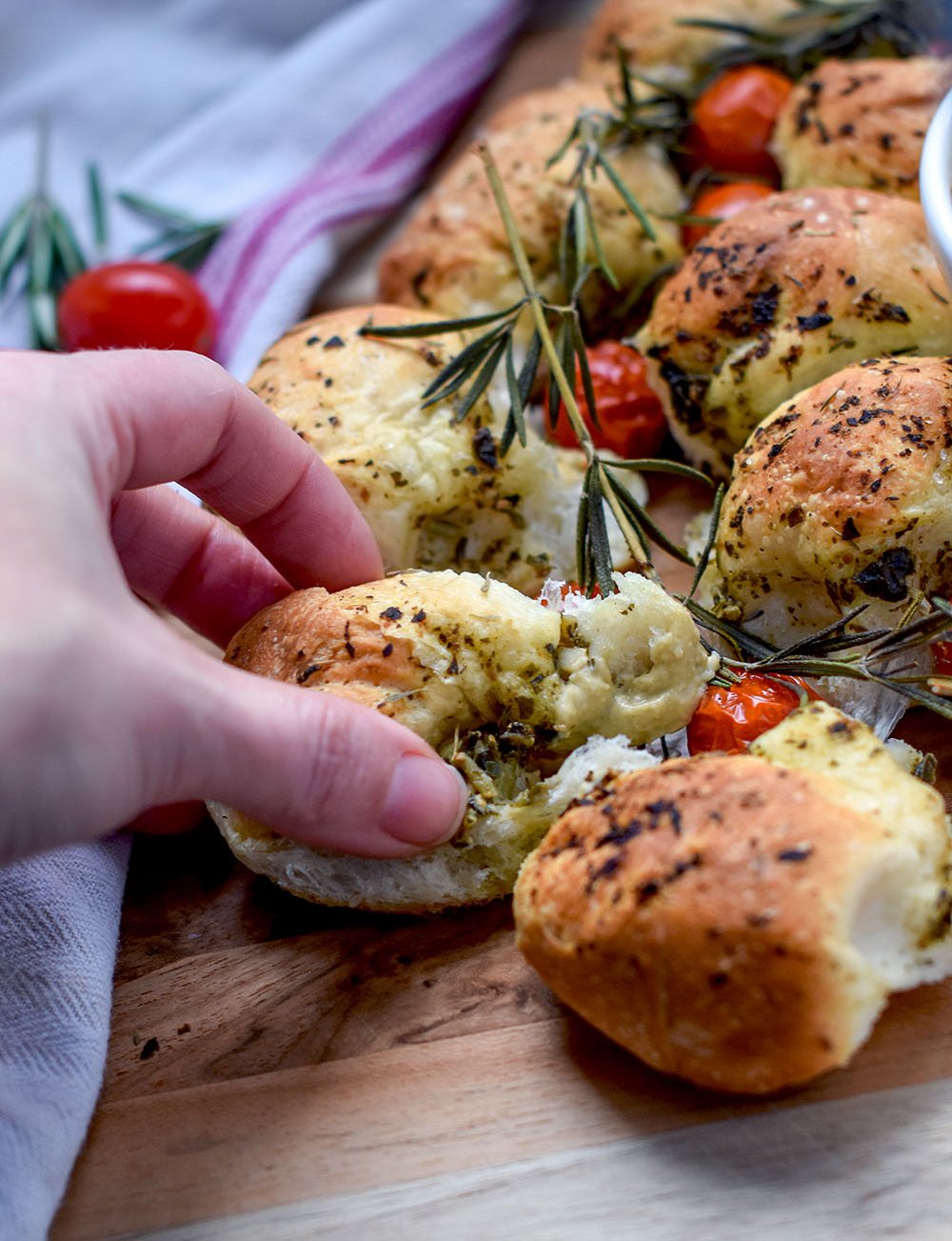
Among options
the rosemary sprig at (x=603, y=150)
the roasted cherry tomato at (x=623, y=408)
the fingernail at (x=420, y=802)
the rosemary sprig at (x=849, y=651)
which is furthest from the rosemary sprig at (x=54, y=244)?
the fingernail at (x=420, y=802)

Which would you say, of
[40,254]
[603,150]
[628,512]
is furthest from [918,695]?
[40,254]

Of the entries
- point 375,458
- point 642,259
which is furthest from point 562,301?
point 375,458

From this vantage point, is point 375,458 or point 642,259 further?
point 642,259

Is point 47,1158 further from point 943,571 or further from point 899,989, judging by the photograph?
point 943,571

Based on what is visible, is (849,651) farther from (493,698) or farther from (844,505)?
(493,698)

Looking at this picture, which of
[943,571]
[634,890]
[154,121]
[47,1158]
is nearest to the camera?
[634,890]

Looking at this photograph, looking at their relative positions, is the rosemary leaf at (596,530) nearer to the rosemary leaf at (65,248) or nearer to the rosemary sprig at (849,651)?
the rosemary sprig at (849,651)
